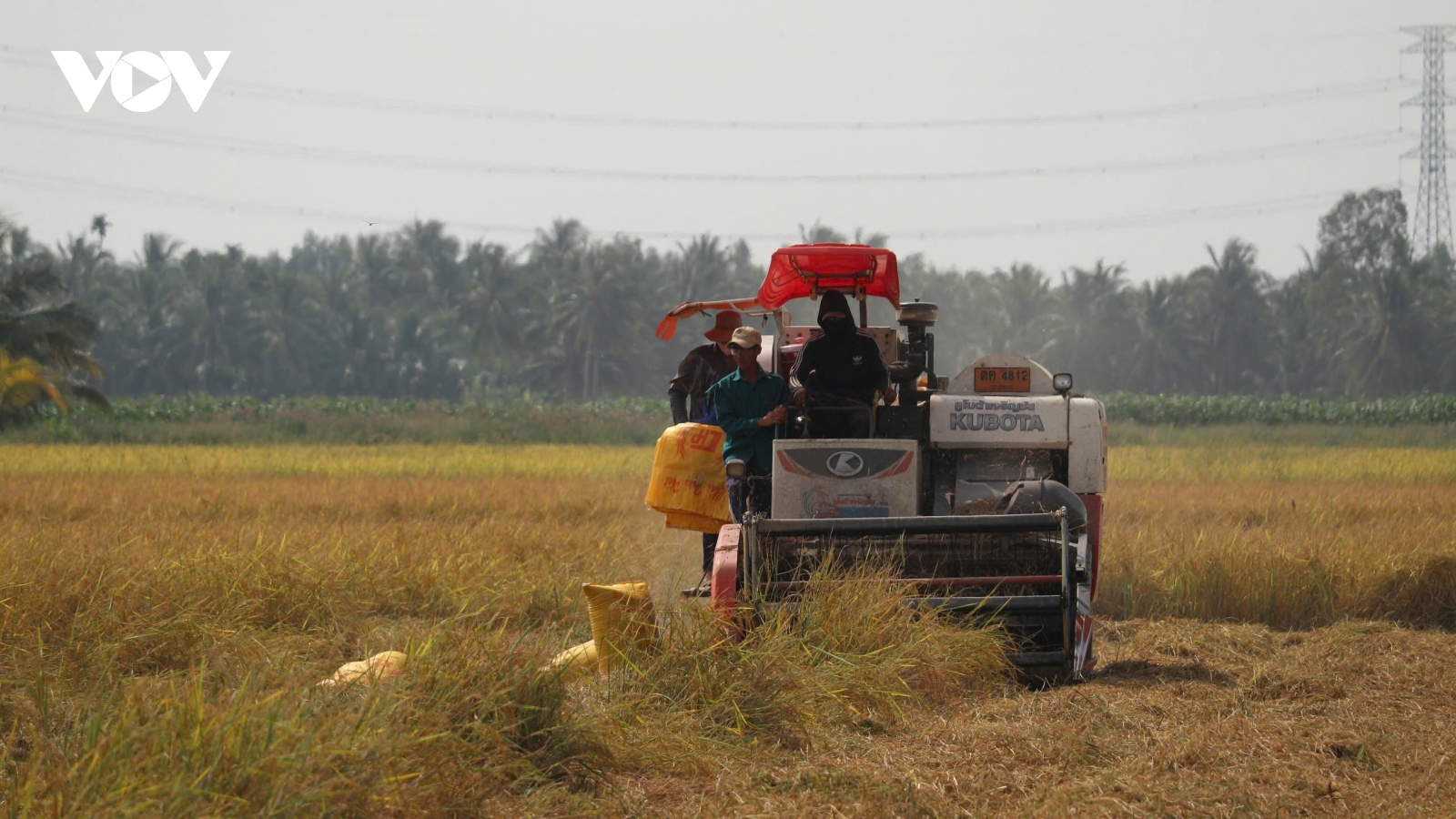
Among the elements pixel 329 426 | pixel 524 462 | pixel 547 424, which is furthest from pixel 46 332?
pixel 524 462

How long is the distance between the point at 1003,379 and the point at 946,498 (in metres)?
0.90

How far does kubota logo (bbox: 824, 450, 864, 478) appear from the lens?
7871 mm

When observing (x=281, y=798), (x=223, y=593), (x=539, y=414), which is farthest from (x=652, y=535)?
(x=539, y=414)

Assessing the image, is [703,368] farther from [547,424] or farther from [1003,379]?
[547,424]

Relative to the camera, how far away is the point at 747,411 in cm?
844

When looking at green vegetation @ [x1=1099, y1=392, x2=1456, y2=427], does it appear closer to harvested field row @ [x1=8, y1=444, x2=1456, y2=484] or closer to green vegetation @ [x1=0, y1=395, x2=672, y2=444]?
harvested field row @ [x1=8, y1=444, x2=1456, y2=484]

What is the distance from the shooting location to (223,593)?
871 centimetres

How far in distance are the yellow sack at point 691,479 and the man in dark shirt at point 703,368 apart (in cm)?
181

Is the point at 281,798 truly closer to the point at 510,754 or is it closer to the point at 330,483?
the point at 510,754

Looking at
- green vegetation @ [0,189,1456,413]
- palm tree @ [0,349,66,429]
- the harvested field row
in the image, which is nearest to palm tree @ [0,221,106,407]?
palm tree @ [0,349,66,429]

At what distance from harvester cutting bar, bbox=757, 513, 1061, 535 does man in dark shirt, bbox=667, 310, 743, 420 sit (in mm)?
2839

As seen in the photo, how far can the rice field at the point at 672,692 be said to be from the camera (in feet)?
14.5

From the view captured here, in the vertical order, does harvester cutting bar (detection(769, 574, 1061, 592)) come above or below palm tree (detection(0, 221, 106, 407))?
below

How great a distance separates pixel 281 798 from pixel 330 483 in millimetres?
16964
